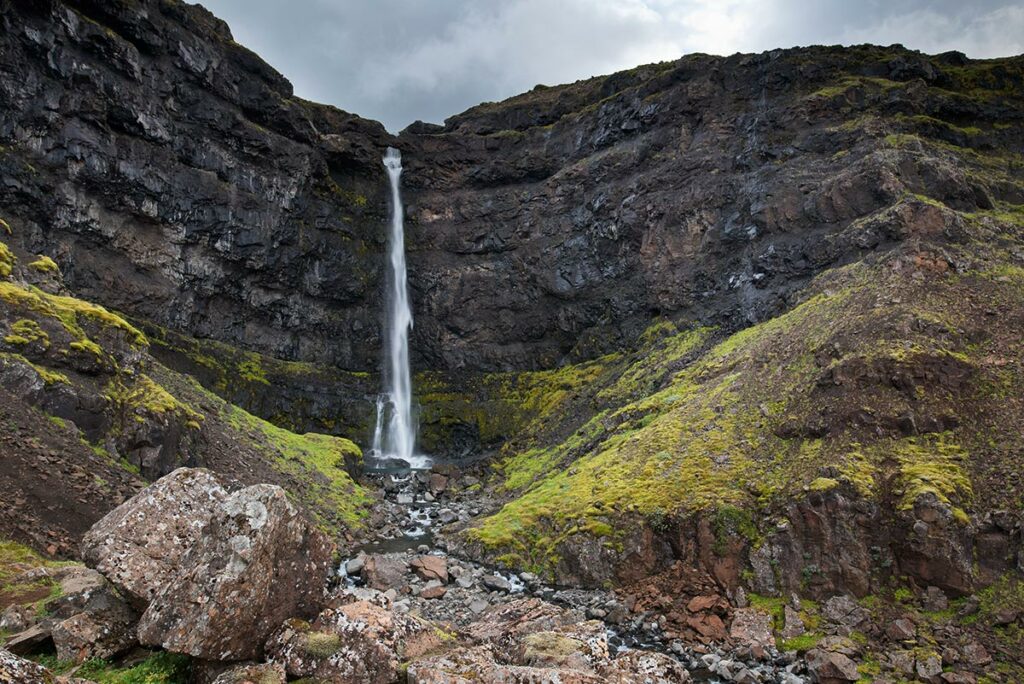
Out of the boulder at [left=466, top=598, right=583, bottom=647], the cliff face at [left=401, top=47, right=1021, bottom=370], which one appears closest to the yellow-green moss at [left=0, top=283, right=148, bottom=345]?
the boulder at [left=466, top=598, right=583, bottom=647]

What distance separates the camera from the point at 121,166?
136ft

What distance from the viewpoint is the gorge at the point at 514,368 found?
9.66 meters

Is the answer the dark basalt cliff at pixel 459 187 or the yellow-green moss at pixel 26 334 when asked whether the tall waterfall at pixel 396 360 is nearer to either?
the dark basalt cliff at pixel 459 187

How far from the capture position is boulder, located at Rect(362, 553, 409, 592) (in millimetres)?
20250

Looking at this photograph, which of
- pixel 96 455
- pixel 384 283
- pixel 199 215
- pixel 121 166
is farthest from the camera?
pixel 384 283

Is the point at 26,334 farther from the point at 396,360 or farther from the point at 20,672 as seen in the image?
the point at 396,360

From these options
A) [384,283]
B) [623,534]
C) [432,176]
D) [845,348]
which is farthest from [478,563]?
[432,176]

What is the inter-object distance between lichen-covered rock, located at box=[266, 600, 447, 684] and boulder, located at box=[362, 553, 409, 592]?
12436 millimetres

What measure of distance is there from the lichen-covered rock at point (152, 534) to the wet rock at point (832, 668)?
14.3 meters

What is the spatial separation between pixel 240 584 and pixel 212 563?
0.51m

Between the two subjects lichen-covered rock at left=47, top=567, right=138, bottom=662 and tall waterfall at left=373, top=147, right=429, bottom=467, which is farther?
tall waterfall at left=373, top=147, right=429, bottom=467

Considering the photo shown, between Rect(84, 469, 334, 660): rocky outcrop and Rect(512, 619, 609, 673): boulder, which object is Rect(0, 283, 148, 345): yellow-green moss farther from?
Rect(512, 619, 609, 673): boulder

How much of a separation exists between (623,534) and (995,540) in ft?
34.8

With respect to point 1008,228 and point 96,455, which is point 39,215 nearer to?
point 96,455
